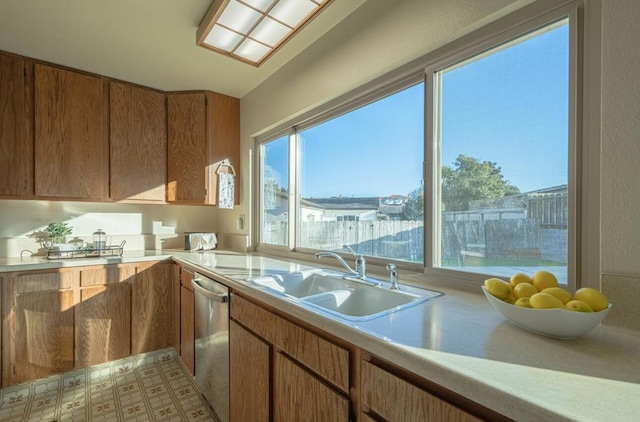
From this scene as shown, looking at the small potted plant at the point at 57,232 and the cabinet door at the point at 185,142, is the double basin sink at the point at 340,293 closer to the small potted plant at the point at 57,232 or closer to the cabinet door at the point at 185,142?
the cabinet door at the point at 185,142

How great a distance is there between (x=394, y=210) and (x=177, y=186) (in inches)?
82.1

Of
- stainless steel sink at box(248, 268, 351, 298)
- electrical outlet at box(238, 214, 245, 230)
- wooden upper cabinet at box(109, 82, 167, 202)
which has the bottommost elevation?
stainless steel sink at box(248, 268, 351, 298)

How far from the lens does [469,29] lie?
1.24 meters

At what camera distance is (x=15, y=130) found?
7.06 ft

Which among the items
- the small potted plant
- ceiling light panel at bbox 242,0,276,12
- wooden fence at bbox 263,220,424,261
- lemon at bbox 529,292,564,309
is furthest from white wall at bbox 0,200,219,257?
lemon at bbox 529,292,564,309

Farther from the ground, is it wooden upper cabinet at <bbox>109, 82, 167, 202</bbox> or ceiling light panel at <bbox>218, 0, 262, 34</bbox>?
ceiling light panel at <bbox>218, 0, 262, 34</bbox>

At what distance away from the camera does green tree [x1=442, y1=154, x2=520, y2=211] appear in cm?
122

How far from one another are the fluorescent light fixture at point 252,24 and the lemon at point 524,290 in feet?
5.10

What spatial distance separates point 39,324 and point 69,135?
1.37 metres

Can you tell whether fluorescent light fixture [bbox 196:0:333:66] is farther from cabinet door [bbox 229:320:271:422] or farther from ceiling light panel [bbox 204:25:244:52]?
cabinet door [bbox 229:320:271:422]

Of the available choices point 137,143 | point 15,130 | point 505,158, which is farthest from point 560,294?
point 15,130

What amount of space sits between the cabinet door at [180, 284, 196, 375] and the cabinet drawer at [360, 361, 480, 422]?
1586mm

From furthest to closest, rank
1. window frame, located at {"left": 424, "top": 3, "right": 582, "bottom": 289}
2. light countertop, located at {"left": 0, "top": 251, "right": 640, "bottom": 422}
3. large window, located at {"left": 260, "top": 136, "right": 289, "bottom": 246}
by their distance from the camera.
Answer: large window, located at {"left": 260, "top": 136, "right": 289, "bottom": 246}, window frame, located at {"left": 424, "top": 3, "right": 582, "bottom": 289}, light countertop, located at {"left": 0, "top": 251, "right": 640, "bottom": 422}

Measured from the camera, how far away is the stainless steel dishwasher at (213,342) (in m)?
1.61
